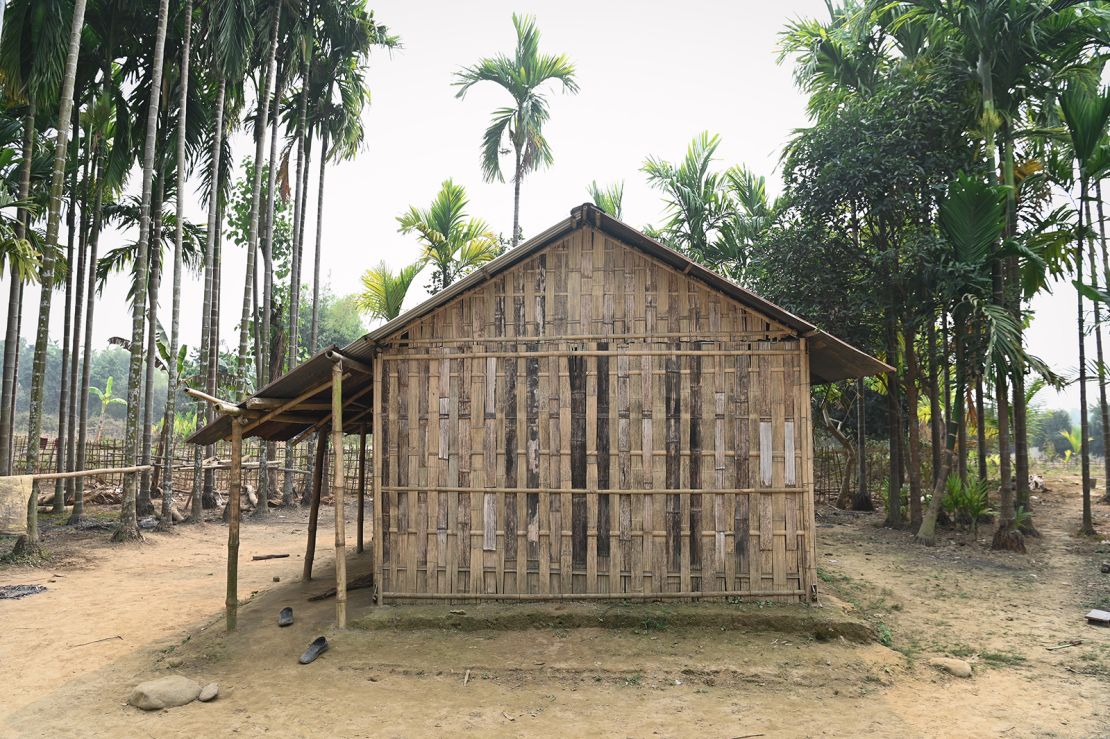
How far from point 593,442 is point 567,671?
2124 millimetres

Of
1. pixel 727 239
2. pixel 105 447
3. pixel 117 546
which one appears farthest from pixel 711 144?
pixel 105 447

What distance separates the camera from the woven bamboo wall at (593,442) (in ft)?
21.8

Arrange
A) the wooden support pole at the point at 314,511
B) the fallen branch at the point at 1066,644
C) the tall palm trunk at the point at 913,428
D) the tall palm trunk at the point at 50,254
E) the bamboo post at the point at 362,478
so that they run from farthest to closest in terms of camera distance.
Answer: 1. the tall palm trunk at the point at 913,428
2. the tall palm trunk at the point at 50,254
3. the bamboo post at the point at 362,478
4. the wooden support pole at the point at 314,511
5. the fallen branch at the point at 1066,644

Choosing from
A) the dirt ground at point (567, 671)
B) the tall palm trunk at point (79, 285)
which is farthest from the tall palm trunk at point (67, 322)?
the dirt ground at point (567, 671)

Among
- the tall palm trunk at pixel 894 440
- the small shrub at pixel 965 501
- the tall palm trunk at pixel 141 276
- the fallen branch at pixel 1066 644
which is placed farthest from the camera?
the tall palm trunk at pixel 894 440

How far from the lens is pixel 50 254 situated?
10.7 meters

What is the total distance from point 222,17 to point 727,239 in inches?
473

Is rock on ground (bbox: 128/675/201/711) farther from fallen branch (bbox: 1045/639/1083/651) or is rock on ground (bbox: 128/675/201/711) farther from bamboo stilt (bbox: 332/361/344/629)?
fallen branch (bbox: 1045/639/1083/651)

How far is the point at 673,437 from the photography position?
674 cm

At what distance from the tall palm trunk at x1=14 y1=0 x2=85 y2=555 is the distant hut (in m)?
6.03

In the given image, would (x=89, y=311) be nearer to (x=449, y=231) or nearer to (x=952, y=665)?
(x=449, y=231)

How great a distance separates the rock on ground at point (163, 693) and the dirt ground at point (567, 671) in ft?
0.35

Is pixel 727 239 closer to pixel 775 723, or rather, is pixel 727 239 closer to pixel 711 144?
pixel 711 144

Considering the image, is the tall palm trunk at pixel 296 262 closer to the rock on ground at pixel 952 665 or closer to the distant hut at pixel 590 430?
the distant hut at pixel 590 430
